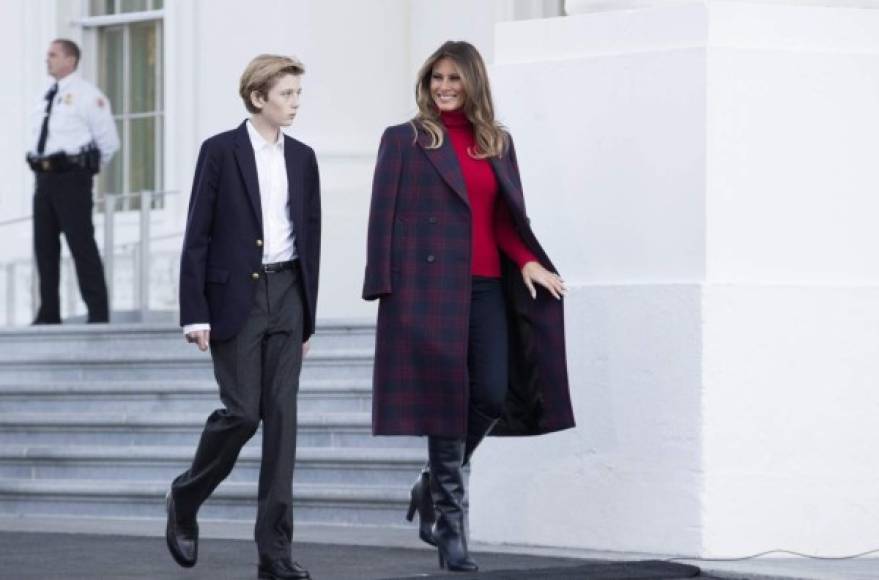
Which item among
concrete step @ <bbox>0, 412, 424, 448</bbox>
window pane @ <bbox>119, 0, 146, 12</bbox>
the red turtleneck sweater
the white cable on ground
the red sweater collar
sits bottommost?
the white cable on ground

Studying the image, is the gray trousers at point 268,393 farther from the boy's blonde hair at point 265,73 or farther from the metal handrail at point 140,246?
the metal handrail at point 140,246

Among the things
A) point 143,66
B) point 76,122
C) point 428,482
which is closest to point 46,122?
point 76,122

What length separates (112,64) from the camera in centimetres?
1566

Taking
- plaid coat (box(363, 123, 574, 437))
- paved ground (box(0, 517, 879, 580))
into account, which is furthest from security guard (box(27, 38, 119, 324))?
plaid coat (box(363, 123, 574, 437))

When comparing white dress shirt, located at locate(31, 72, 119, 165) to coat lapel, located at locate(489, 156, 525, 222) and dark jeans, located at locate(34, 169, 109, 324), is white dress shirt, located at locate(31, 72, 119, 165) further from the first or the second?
coat lapel, located at locate(489, 156, 525, 222)

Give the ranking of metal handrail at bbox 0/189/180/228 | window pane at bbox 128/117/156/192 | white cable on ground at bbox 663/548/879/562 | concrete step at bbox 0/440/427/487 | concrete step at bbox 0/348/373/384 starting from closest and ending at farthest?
white cable on ground at bbox 663/548/879/562 < concrete step at bbox 0/440/427/487 < concrete step at bbox 0/348/373/384 < metal handrail at bbox 0/189/180/228 < window pane at bbox 128/117/156/192

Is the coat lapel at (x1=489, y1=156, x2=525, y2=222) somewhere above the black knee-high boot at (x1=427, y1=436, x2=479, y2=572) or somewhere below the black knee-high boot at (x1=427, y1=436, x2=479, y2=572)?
above

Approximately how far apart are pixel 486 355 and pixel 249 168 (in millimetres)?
1035

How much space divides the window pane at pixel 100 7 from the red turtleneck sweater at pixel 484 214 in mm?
7597

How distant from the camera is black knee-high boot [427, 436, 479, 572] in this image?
26.7 ft

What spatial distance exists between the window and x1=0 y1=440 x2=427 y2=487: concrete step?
401 cm

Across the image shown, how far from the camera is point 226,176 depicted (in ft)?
26.2

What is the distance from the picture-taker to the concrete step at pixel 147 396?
1111 cm

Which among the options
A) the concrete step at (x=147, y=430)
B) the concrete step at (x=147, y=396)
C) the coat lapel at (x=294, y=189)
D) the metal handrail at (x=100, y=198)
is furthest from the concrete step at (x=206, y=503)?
the metal handrail at (x=100, y=198)
